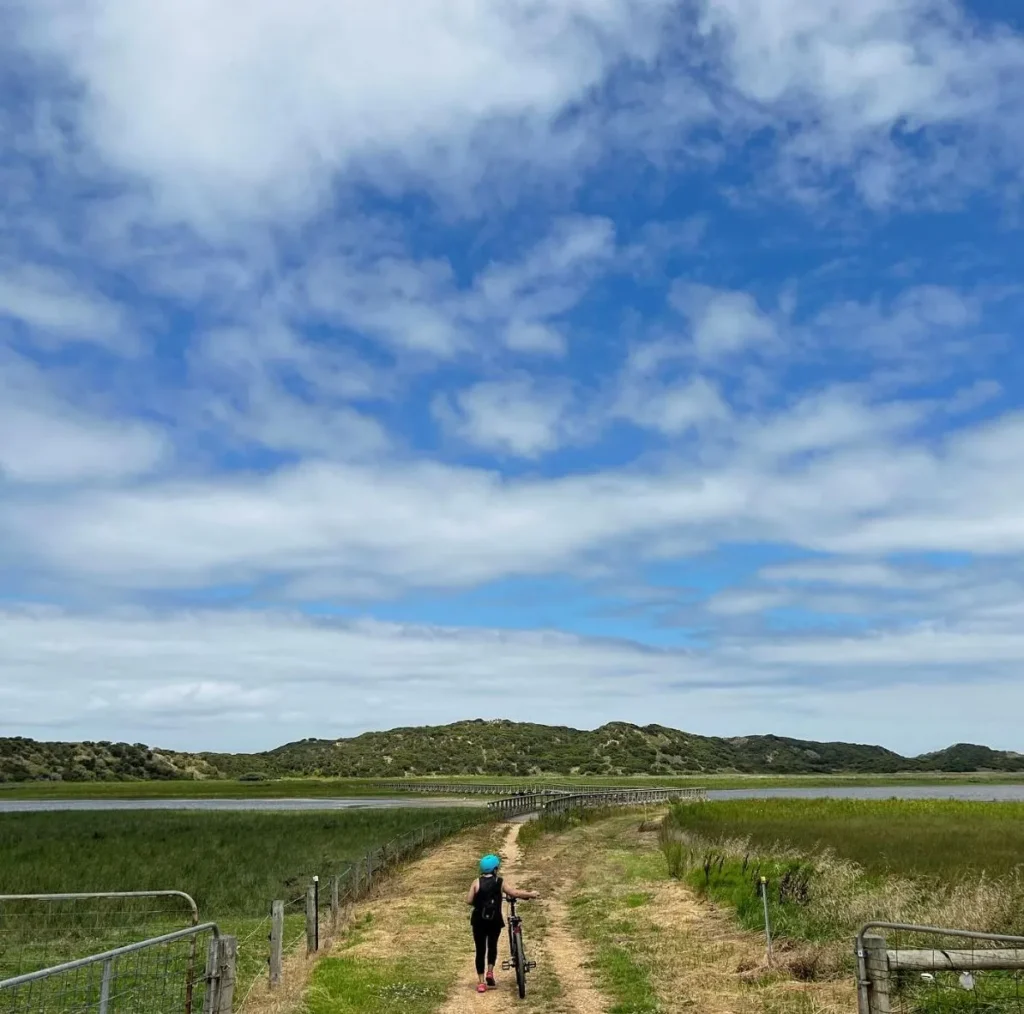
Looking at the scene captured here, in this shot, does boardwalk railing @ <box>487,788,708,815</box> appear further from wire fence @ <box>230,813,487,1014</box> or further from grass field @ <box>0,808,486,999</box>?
wire fence @ <box>230,813,487,1014</box>

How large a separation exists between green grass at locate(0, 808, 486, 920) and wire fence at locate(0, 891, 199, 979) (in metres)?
1.12

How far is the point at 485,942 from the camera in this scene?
13.6 metres

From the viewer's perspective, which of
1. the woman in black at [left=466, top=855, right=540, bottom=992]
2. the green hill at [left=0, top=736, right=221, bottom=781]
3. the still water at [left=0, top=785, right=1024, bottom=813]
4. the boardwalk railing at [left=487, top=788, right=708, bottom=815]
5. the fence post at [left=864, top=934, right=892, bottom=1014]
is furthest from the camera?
the green hill at [left=0, top=736, right=221, bottom=781]

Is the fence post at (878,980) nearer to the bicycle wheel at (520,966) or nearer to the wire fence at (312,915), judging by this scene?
the bicycle wheel at (520,966)

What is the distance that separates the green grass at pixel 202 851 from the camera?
25733mm

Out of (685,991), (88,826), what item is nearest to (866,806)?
(88,826)

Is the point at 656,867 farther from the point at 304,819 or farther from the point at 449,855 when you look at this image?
the point at 304,819

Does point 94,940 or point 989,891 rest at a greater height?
point 989,891

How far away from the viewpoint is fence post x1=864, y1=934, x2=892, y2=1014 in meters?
8.00

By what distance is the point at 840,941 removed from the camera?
14.3 metres

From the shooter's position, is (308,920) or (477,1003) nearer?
(477,1003)

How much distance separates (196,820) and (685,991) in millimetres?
48757

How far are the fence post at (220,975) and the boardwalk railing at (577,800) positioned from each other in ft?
152

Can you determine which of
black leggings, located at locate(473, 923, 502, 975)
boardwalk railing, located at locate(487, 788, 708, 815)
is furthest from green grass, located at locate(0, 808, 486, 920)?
black leggings, located at locate(473, 923, 502, 975)
